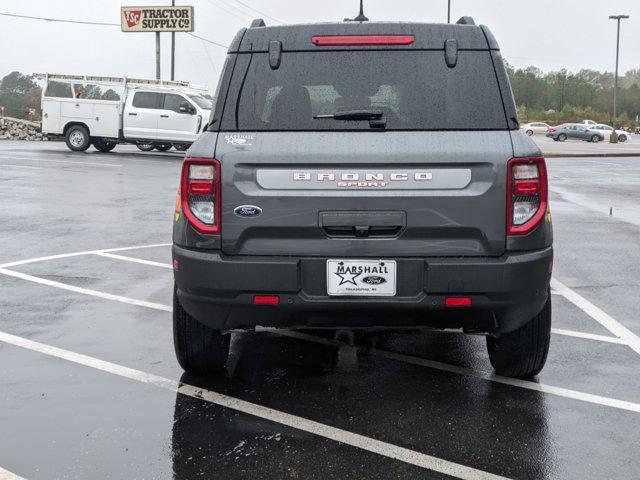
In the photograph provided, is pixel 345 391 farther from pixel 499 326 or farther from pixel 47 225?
pixel 47 225

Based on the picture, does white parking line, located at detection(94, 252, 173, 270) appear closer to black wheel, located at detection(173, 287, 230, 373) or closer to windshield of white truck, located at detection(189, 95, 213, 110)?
black wheel, located at detection(173, 287, 230, 373)

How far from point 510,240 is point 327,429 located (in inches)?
49.4

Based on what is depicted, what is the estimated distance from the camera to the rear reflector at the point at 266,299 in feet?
13.3

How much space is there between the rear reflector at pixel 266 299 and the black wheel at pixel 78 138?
25.5 meters

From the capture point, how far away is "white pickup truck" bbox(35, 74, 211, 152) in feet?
88.8

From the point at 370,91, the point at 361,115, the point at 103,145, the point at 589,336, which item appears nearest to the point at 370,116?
the point at 361,115

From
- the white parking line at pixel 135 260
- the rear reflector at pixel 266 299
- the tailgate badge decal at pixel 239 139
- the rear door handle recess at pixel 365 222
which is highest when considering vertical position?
the tailgate badge decal at pixel 239 139

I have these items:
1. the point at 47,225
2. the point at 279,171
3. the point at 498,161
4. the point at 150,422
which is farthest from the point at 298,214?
the point at 47,225

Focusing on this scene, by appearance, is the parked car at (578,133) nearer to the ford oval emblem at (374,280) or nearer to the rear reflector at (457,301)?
the rear reflector at (457,301)

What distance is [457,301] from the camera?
4.02 m

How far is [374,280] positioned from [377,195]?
402 millimetres

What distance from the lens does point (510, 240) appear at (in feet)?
13.2

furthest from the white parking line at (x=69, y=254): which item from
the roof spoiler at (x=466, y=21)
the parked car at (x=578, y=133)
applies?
the parked car at (x=578, y=133)

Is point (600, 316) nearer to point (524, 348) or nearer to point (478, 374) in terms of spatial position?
point (478, 374)
